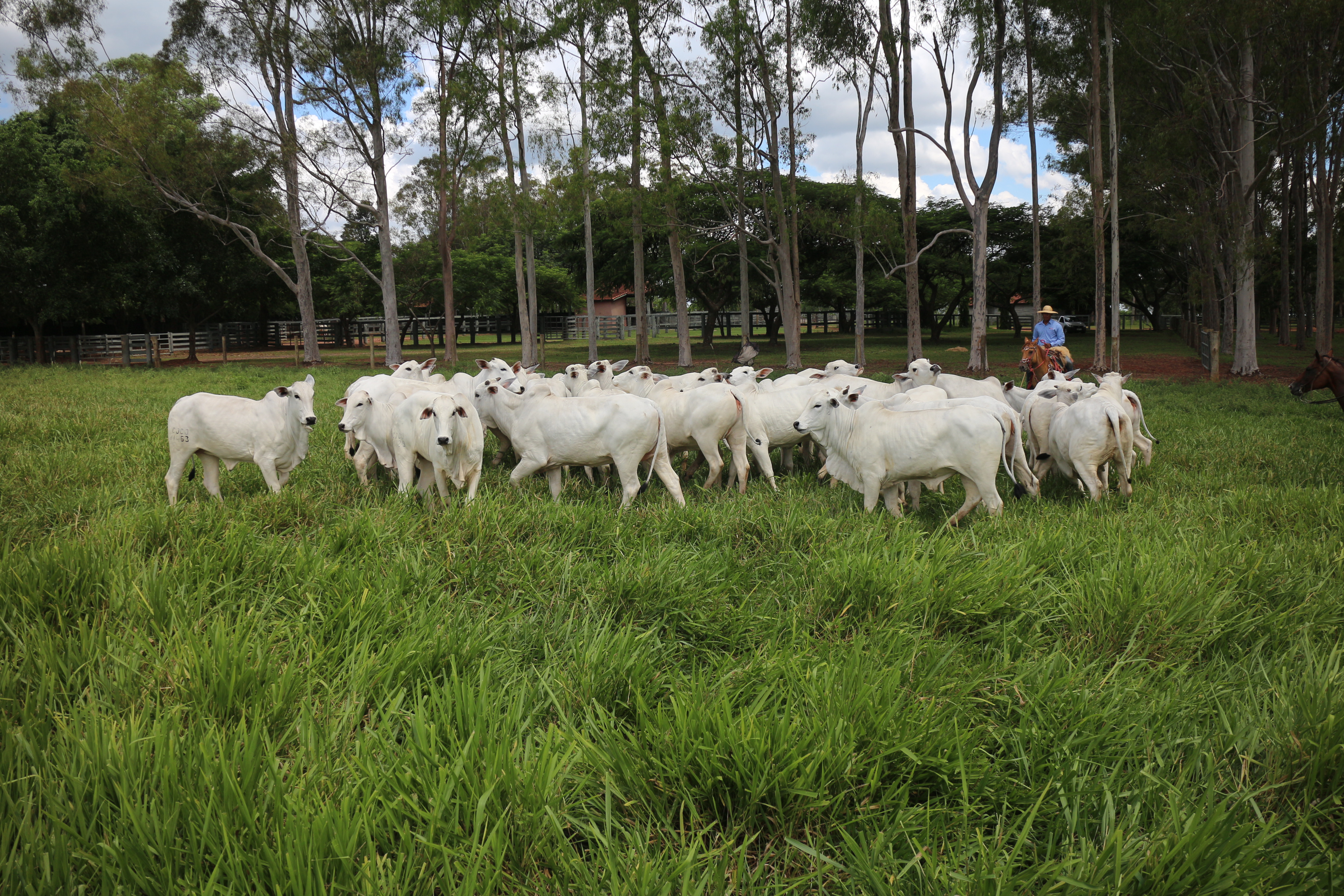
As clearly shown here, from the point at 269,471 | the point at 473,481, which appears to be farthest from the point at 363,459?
the point at 473,481

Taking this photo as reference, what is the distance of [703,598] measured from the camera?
4512 millimetres

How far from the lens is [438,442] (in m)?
6.71

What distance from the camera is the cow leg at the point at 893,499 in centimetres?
701

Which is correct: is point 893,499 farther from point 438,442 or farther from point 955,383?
point 438,442

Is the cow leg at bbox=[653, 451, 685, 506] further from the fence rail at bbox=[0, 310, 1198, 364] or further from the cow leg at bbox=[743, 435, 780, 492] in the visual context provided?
the fence rail at bbox=[0, 310, 1198, 364]

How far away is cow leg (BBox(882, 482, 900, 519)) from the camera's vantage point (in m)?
7.01

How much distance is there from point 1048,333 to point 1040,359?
41 centimetres

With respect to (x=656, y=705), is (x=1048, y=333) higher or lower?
higher

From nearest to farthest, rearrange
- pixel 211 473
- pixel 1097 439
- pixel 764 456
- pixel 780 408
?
pixel 1097 439 < pixel 211 473 < pixel 764 456 < pixel 780 408

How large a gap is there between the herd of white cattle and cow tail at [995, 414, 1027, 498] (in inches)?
1.0

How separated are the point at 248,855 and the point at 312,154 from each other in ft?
99.3

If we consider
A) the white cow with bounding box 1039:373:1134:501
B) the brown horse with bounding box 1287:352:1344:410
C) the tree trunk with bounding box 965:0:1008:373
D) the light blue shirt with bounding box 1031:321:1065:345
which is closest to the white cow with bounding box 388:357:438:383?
the white cow with bounding box 1039:373:1134:501

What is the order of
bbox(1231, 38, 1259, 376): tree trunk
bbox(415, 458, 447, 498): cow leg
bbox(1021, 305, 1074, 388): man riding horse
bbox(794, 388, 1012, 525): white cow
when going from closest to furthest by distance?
1. bbox(794, 388, 1012, 525): white cow
2. bbox(415, 458, 447, 498): cow leg
3. bbox(1021, 305, 1074, 388): man riding horse
4. bbox(1231, 38, 1259, 376): tree trunk

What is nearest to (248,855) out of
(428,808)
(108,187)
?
(428,808)
